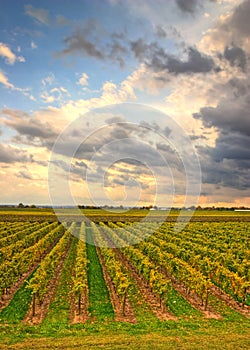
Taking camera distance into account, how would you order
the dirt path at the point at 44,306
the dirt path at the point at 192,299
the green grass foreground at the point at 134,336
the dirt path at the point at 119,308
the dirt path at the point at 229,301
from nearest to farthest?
the green grass foreground at the point at 134,336 → the dirt path at the point at 44,306 → the dirt path at the point at 119,308 → the dirt path at the point at 192,299 → the dirt path at the point at 229,301

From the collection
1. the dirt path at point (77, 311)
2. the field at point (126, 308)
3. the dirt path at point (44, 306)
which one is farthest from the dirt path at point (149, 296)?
the dirt path at point (44, 306)

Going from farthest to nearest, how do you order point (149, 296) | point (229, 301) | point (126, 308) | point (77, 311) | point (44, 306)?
point (149, 296) < point (229, 301) < point (44, 306) < point (126, 308) < point (77, 311)

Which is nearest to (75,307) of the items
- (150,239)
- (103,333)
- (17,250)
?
(103,333)

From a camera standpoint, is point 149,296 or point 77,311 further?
point 149,296

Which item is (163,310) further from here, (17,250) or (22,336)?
(17,250)

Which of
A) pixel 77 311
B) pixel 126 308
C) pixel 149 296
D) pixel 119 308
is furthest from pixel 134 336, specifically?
pixel 149 296

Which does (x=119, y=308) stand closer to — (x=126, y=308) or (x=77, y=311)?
(x=126, y=308)

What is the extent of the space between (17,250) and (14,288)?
14.5 m

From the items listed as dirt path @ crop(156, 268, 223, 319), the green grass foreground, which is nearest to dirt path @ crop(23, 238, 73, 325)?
the green grass foreground

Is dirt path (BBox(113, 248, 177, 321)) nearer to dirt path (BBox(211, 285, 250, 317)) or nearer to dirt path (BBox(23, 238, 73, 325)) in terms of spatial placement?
dirt path (BBox(211, 285, 250, 317))

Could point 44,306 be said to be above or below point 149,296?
below

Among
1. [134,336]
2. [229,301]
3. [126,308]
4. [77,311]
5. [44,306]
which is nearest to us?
[134,336]

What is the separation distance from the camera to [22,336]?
602 inches

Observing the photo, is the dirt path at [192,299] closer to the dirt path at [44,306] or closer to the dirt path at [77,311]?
the dirt path at [77,311]
